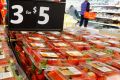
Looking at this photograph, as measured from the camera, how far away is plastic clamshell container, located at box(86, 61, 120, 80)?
3.65ft

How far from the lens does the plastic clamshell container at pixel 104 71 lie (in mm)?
1112

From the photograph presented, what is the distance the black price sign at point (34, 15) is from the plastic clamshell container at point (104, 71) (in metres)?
1.46

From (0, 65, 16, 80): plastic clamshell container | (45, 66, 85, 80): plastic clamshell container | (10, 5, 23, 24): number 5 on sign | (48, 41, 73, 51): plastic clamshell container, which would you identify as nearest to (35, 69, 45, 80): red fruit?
(45, 66, 85, 80): plastic clamshell container

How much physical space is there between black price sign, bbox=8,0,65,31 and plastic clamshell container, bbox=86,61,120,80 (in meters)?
1.46

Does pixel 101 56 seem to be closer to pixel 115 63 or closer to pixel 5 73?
pixel 115 63

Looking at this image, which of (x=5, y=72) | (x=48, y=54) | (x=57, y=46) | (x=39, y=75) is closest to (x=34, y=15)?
(x=57, y=46)

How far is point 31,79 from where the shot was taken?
1.40 m

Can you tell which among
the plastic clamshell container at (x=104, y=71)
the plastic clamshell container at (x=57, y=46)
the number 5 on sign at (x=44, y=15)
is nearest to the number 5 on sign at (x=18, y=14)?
the number 5 on sign at (x=44, y=15)

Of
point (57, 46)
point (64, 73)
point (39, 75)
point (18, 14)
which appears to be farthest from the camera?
point (18, 14)

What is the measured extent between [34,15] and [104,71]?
5.33ft

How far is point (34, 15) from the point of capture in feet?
8.65

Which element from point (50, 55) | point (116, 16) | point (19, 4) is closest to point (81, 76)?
point (50, 55)

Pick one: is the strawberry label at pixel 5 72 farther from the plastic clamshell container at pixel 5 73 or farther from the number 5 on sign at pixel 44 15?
the number 5 on sign at pixel 44 15

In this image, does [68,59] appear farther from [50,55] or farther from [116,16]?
[116,16]
